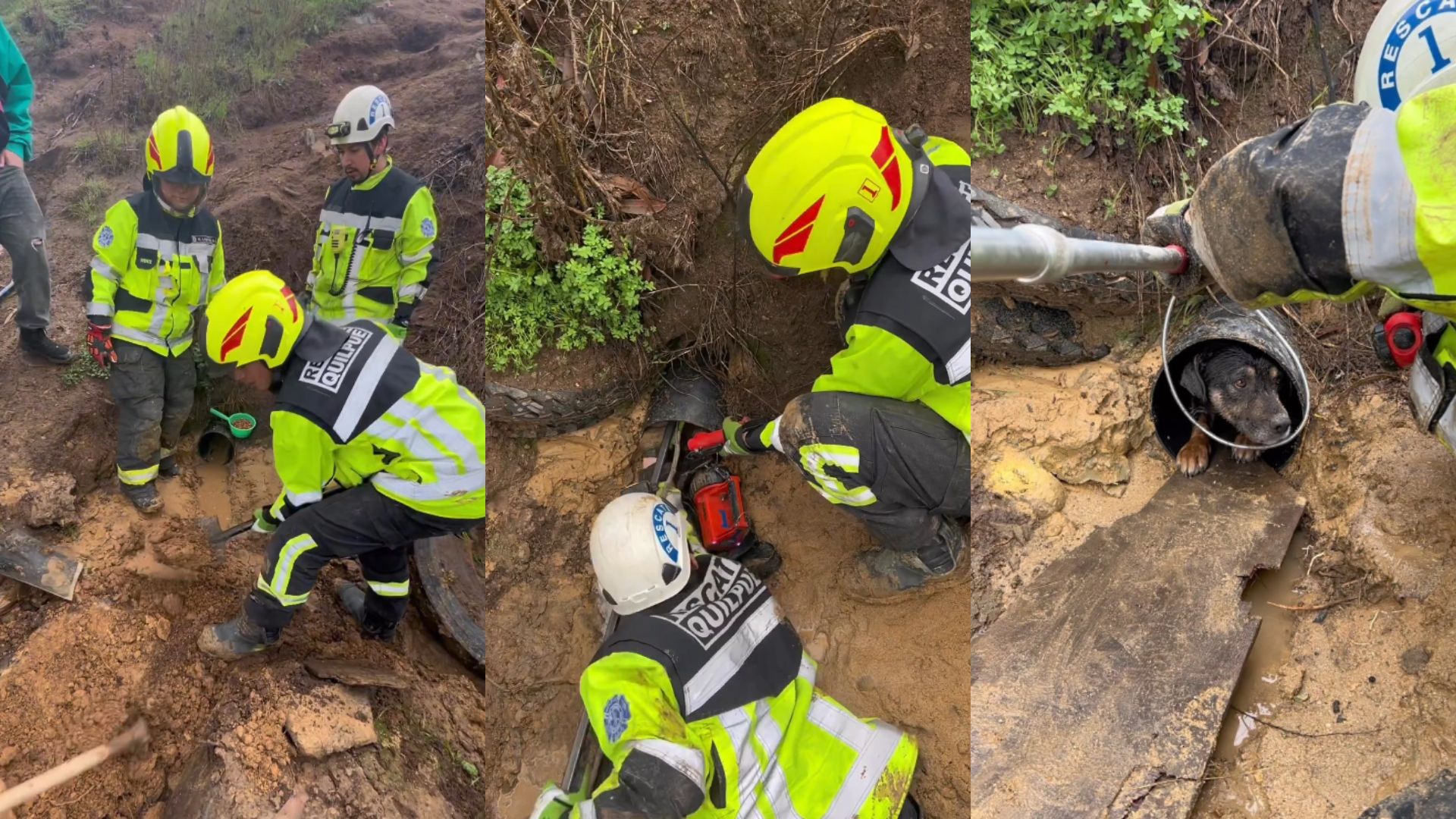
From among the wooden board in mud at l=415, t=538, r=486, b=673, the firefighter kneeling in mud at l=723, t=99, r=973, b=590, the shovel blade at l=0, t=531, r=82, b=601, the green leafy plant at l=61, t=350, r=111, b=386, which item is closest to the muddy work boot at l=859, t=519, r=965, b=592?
the firefighter kneeling in mud at l=723, t=99, r=973, b=590

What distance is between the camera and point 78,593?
2.80 m

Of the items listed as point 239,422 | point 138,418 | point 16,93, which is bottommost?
point 239,422

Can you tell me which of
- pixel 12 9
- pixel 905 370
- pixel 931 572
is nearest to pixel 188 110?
pixel 12 9

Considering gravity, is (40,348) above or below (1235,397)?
above

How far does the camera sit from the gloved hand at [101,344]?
2838 mm

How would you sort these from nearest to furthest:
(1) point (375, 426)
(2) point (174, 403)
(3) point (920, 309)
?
(3) point (920, 309) → (1) point (375, 426) → (2) point (174, 403)

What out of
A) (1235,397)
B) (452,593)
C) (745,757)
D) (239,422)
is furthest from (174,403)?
(1235,397)

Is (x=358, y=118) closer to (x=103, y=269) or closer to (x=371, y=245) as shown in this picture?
(x=371, y=245)

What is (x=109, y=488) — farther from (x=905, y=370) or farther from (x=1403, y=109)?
(x=1403, y=109)

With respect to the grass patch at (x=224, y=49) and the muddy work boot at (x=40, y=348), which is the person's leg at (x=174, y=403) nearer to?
the muddy work boot at (x=40, y=348)

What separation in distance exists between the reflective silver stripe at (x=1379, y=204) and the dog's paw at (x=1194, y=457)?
249 centimetres

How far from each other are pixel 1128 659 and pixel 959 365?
4.68ft

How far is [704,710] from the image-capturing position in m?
2.66

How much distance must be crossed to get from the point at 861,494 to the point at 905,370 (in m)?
0.49
